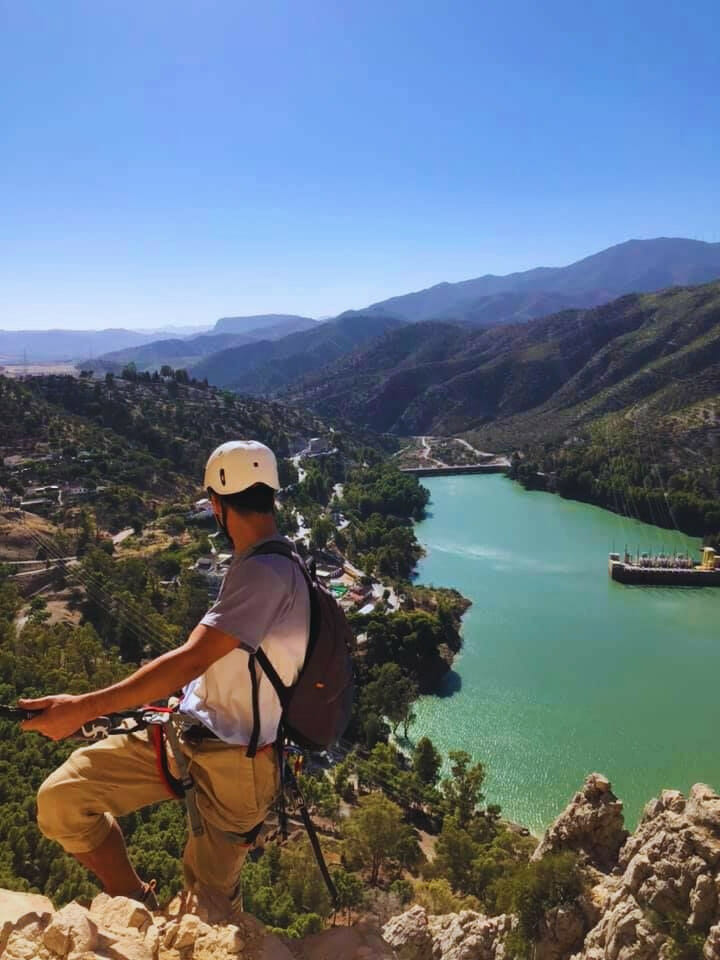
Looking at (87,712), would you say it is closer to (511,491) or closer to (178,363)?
(511,491)

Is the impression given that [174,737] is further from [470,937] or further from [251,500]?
[470,937]

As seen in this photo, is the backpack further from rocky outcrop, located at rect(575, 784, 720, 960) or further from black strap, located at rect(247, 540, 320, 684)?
rocky outcrop, located at rect(575, 784, 720, 960)

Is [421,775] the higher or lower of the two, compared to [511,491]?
lower

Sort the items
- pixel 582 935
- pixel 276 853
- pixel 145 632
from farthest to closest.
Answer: pixel 145 632 < pixel 276 853 < pixel 582 935

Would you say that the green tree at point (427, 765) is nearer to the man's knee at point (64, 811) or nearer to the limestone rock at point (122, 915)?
the limestone rock at point (122, 915)

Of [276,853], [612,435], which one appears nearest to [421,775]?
[276,853]

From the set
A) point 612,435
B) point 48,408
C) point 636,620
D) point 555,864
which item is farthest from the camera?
point 612,435

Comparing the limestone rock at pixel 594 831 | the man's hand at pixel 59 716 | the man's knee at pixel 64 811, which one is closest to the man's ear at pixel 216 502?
the man's hand at pixel 59 716

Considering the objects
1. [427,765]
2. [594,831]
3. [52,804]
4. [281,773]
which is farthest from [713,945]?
[427,765]
